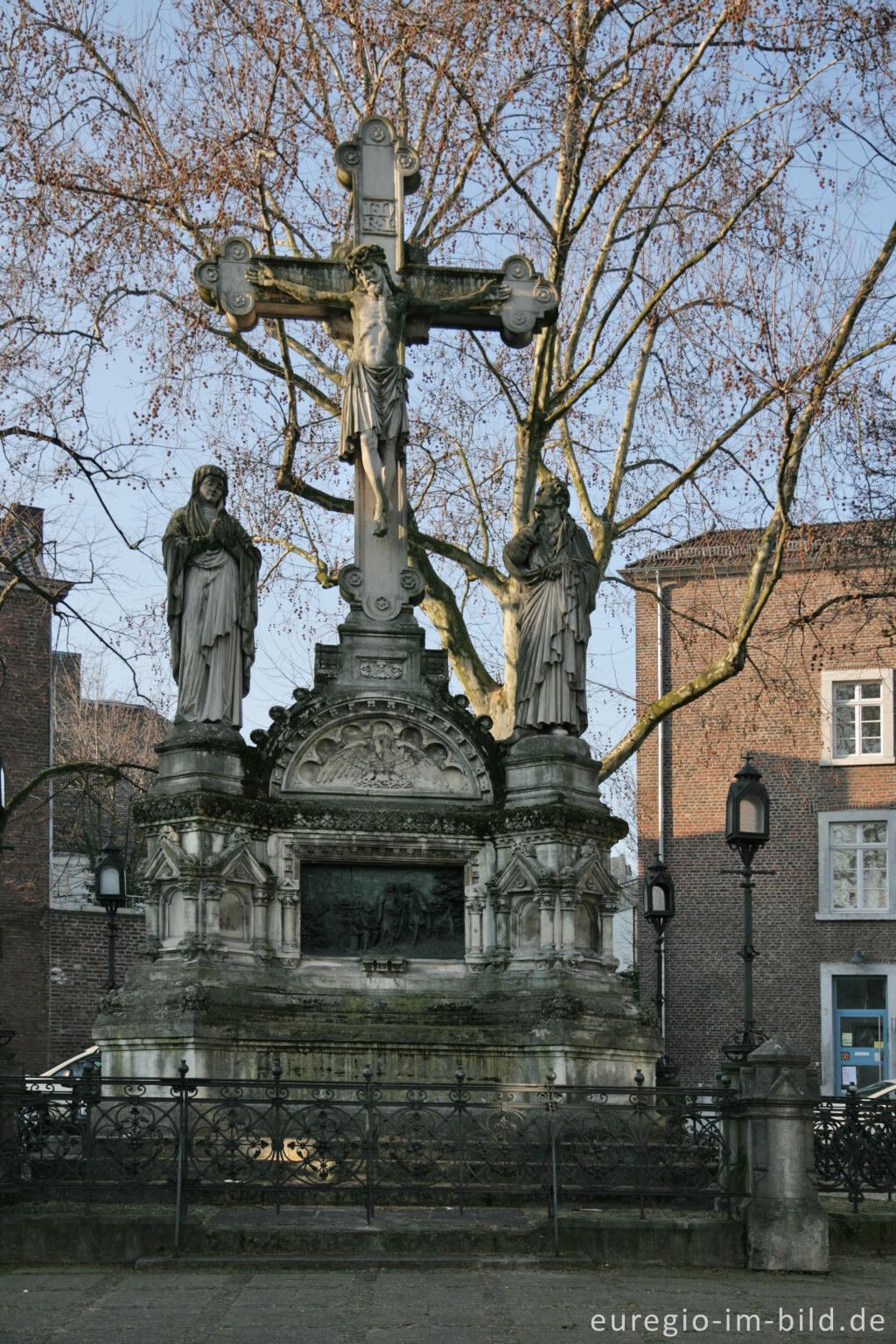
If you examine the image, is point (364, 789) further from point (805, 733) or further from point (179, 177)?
point (805, 733)

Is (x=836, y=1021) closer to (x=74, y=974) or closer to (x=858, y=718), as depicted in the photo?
(x=858, y=718)

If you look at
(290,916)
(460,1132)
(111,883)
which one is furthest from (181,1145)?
(111,883)

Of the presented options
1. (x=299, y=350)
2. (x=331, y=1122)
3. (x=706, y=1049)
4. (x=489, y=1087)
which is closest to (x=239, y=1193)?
(x=331, y=1122)

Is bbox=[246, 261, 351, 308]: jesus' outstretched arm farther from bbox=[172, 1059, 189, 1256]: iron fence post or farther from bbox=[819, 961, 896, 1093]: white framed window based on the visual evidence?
bbox=[819, 961, 896, 1093]: white framed window

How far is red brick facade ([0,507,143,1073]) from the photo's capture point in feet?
119

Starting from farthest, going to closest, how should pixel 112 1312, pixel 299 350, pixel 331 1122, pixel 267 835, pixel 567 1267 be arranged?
pixel 299 350, pixel 267 835, pixel 331 1122, pixel 567 1267, pixel 112 1312

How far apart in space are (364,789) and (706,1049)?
20.7m

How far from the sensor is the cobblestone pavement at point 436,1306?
912cm

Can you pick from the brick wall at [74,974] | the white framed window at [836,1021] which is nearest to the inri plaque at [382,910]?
the white framed window at [836,1021]

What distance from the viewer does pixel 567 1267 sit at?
1125 centimetres

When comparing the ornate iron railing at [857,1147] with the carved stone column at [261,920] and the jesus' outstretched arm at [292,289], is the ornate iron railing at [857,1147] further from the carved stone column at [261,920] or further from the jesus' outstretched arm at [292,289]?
the jesus' outstretched arm at [292,289]

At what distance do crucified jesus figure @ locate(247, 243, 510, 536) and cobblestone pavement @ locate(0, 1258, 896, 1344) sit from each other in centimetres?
729

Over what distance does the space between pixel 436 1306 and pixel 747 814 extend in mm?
8055

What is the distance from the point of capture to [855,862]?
35.0 m
